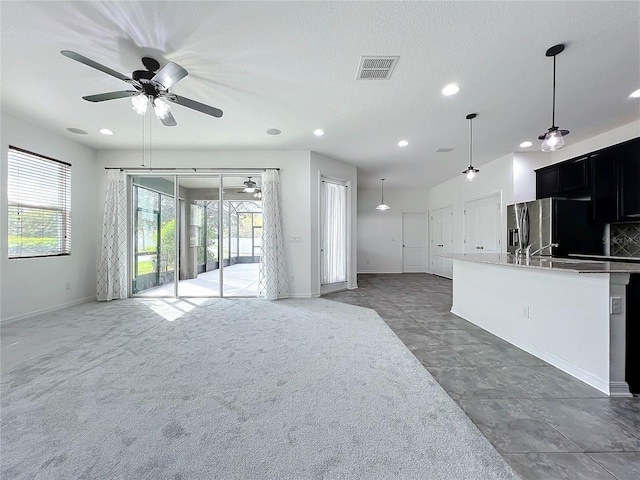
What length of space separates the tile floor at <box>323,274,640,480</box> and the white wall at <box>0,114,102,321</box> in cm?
559

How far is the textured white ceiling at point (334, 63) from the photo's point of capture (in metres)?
2.09

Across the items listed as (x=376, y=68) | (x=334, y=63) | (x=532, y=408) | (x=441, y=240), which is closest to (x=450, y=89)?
(x=376, y=68)

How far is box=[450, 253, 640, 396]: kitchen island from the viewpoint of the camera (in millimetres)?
2100

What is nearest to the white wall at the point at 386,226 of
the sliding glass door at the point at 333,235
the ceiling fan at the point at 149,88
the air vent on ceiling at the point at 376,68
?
Answer: the sliding glass door at the point at 333,235

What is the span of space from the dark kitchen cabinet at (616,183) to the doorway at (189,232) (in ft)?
19.4

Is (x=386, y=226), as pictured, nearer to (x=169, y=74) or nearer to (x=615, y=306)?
(x=615, y=306)

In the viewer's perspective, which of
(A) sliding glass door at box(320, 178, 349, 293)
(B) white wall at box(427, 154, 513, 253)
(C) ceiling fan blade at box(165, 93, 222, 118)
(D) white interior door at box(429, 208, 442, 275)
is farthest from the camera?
(D) white interior door at box(429, 208, 442, 275)

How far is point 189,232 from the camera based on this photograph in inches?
234

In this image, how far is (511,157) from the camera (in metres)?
5.58

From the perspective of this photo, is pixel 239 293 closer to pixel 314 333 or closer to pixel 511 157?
pixel 314 333

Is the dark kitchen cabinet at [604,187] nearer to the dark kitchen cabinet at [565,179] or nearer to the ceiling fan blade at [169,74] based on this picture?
the dark kitchen cabinet at [565,179]

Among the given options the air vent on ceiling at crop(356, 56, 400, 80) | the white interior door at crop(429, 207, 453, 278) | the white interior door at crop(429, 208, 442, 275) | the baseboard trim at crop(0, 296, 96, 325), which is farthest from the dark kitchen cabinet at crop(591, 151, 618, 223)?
the baseboard trim at crop(0, 296, 96, 325)

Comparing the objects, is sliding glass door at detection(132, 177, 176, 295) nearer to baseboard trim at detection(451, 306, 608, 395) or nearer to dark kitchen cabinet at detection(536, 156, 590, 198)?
baseboard trim at detection(451, 306, 608, 395)

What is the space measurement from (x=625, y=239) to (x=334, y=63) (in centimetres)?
537
